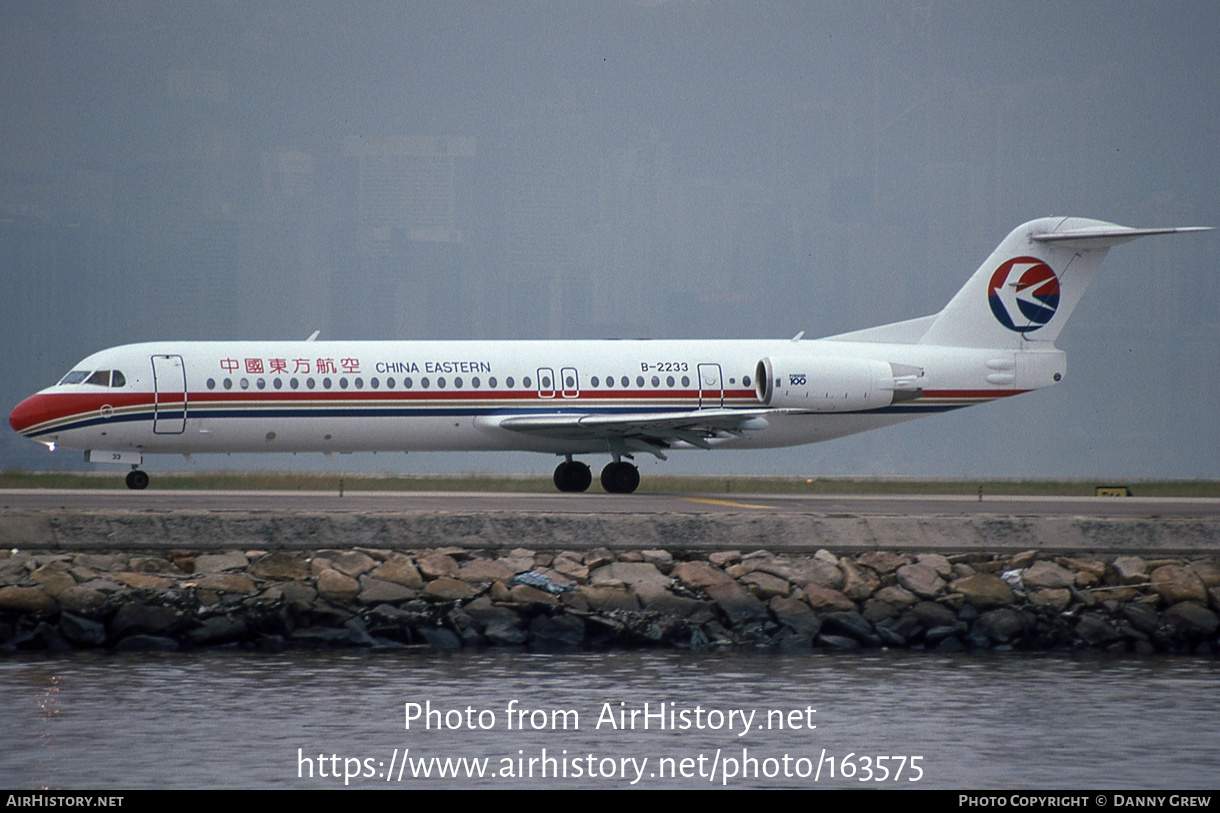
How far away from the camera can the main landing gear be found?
32.9 meters

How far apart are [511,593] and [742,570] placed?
306 centimetres

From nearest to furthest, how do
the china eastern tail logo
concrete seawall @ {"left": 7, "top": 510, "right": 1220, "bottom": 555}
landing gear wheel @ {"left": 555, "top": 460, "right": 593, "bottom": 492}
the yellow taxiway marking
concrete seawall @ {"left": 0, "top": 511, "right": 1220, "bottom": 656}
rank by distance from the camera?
concrete seawall @ {"left": 0, "top": 511, "right": 1220, "bottom": 656}
concrete seawall @ {"left": 7, "top": 510, "right": 1220, "bottom": 555}
the yellow taxiway marking
landing gear wheel @ {"left": 555, "top": 460, "right": 593, "bottom": 492}
the china eastern tail logo

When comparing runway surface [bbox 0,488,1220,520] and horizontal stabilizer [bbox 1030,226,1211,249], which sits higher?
horizontal stabilizer [bbox 1030,226,1211,249]

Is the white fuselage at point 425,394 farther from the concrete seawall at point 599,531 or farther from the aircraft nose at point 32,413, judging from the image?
the concrete seawall at point 599,531

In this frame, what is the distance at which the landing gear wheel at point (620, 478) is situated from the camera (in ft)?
108

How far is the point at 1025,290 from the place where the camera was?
116ft

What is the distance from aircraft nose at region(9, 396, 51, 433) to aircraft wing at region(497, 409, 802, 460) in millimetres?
9203

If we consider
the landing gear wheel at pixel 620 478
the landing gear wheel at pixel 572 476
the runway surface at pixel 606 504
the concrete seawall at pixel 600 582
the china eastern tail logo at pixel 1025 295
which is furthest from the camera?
the china eastern tail logo at pixel 1025 295

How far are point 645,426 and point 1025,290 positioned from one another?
9.87 meters

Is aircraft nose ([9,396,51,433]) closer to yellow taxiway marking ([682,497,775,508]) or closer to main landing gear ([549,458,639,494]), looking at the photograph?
main landing gear ([549,458,639,494])

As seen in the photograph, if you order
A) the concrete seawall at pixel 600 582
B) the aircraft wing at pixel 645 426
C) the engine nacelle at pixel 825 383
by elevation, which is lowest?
the concrete seawall at pixel 600 582

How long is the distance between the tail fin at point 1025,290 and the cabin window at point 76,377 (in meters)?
18.5

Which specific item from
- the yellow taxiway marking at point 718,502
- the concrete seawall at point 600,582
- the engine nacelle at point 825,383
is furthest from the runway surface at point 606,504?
the engine nacelle at point 825,383

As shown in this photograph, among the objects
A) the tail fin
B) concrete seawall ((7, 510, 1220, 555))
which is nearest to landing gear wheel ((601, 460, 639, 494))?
the tail fin
